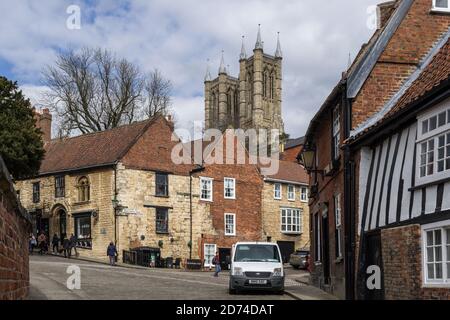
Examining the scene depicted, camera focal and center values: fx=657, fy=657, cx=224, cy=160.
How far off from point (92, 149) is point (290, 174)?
17505mm

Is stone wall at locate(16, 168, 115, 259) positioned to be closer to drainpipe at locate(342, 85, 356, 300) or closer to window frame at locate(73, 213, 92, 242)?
window frame at locate(73, 213, 92, 242)

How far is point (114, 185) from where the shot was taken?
4066 cm

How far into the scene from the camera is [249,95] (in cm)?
12150

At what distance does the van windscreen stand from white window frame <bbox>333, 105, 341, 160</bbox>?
434cm

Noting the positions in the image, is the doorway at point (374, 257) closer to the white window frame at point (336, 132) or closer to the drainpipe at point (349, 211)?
the drainpipe at point (349, 211)

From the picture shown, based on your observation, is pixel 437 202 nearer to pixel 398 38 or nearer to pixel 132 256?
pixel 398 38

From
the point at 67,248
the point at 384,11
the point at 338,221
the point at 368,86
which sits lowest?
the point at 67,248

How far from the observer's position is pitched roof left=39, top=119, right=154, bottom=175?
138 feet

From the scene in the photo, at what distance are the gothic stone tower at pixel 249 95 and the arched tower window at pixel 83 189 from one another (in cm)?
7039

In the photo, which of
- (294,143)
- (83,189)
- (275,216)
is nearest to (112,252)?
(83,189)

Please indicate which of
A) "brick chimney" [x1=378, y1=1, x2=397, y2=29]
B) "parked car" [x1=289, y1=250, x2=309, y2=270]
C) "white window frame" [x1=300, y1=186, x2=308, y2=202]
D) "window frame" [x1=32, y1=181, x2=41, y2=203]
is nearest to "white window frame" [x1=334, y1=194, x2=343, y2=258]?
"brick chimney" [x1=378, y1=1, x2=397, y2=29]

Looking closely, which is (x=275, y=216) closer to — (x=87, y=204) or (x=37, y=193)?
(x=87, y=204)

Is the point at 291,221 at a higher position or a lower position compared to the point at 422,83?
lower
